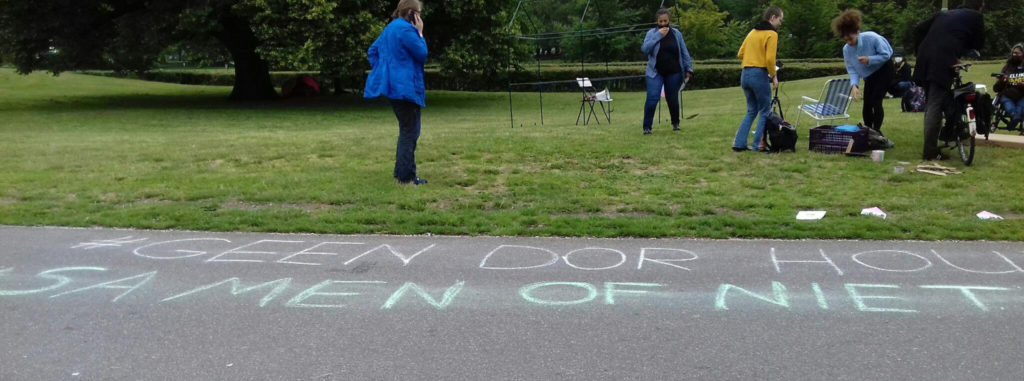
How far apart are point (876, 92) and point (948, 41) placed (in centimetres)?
153

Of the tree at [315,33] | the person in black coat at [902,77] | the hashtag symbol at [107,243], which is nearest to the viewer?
the hashtag symbol at [107,243]

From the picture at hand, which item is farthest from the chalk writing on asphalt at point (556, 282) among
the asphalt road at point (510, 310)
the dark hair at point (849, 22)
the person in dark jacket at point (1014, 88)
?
the person in dark jacket at point (1014, 88)

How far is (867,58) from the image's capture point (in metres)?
9.48

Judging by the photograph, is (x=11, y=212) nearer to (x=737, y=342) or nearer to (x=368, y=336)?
(x=368, y=336)

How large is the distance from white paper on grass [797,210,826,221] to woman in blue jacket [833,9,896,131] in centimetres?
320

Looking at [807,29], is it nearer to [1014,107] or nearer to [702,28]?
[702,28]

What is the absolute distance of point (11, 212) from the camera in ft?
25.3

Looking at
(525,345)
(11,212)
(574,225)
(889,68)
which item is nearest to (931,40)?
(889,68)

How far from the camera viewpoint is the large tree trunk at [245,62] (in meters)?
25.6

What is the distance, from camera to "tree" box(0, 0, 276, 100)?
21750 mm

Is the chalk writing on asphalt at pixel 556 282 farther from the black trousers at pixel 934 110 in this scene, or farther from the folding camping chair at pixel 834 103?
the folding camping chair at pixel 834 103

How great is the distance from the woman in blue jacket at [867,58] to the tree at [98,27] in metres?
15.8

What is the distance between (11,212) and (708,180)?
6840 mm

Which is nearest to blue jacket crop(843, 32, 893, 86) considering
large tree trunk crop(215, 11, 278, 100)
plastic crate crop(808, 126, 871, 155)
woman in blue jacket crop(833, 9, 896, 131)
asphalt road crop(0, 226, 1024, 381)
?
woman in blue jacket crop(833, 9, 896, 131)
